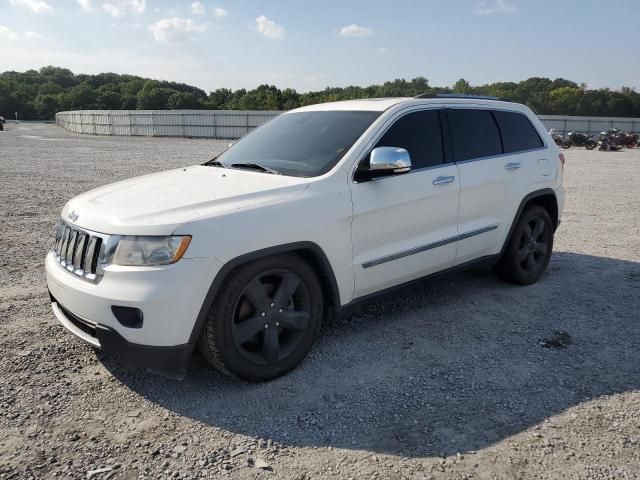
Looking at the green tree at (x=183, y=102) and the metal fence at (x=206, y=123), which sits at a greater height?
the green tree at (x=183, y=102)

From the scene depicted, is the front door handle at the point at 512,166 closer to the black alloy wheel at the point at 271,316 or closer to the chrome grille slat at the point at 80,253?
the black alloy wheel at the point at 271,316

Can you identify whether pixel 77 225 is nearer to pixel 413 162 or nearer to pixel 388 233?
pixel 388 233

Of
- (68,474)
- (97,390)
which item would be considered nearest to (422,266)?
(97,390)

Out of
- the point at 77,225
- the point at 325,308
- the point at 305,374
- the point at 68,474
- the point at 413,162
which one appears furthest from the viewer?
the point at 413,162

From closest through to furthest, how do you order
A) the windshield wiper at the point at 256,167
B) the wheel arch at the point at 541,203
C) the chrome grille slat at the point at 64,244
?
the chrome grille slat at the point at 64,244 → the windshield wiper at the point at 256,167 → the wheel arch at the point at 541,203

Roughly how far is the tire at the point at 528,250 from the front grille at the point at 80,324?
3.72m

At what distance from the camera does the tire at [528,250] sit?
5117 mm

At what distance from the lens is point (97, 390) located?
329cm

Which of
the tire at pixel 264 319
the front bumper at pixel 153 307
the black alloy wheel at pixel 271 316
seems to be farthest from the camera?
the black alloy wheel at pixel 271 316

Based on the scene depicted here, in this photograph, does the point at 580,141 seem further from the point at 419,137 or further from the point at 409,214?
the point at 409,214

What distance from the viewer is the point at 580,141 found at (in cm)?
3100

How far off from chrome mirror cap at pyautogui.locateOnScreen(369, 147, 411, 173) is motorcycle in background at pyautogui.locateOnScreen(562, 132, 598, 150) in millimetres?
31076

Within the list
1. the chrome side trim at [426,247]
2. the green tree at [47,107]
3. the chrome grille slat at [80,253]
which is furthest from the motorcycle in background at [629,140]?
the green tree at [47,107]

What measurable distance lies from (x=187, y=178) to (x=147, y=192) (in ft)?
1.37
